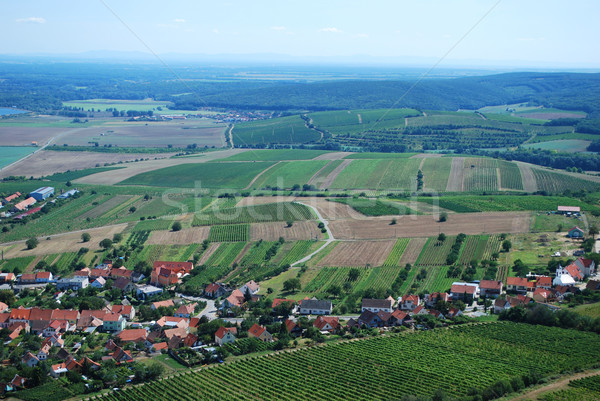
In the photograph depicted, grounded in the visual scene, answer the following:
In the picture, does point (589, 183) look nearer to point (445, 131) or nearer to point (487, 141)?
point (487, 141)

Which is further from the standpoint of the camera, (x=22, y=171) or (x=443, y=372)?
(x=22, y=171)

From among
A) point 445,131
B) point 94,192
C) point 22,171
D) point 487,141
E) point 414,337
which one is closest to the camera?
point 414,337

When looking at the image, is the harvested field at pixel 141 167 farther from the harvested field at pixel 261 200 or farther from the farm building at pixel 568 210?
the farm building at pixel 568 210

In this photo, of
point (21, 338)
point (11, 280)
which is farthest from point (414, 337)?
point (11, 280)

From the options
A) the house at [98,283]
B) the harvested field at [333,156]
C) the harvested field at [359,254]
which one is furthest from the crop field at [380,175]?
the house at [98,283]

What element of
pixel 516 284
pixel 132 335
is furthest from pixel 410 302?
pixel 132 335

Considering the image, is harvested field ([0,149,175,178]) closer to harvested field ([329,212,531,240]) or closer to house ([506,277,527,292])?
harvested field ([329,212,531,240])
